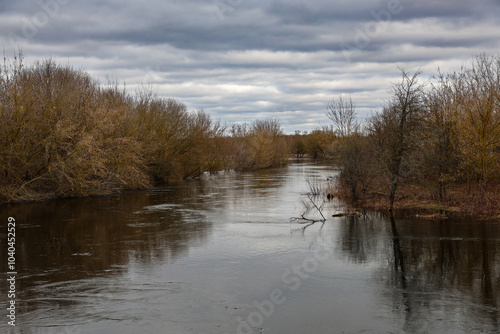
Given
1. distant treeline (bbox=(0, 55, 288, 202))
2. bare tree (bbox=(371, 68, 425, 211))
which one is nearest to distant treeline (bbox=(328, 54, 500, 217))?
bare tree (bbox=(371, 68, 425, 211))

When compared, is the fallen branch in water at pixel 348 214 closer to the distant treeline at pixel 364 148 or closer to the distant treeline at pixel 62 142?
the distant treeline at pixel 364 148

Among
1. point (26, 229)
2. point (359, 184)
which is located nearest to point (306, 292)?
point (26, 229)

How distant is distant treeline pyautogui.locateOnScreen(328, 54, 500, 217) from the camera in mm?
Result: 19812

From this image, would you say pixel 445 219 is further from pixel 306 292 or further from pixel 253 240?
pixel 306 292

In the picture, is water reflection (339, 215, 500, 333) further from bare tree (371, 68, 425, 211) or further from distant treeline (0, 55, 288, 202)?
distant treeline (0, 55, 288, 202)

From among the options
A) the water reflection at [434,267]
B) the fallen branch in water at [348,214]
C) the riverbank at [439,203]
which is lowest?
the water reflection at [434,267]

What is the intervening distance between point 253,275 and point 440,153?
1480 cm

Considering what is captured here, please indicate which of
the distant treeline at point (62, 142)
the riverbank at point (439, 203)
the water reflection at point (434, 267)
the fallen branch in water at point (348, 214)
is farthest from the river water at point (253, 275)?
the distant treeline at point (62, 142)

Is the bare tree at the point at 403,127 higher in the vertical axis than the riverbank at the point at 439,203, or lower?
higher

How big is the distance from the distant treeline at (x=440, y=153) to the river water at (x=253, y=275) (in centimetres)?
309

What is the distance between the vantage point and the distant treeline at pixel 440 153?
19812 mm

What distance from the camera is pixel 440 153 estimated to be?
22.1 meters

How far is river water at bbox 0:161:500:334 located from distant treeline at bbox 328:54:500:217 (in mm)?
3095

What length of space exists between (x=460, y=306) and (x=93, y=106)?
23.9 metres
